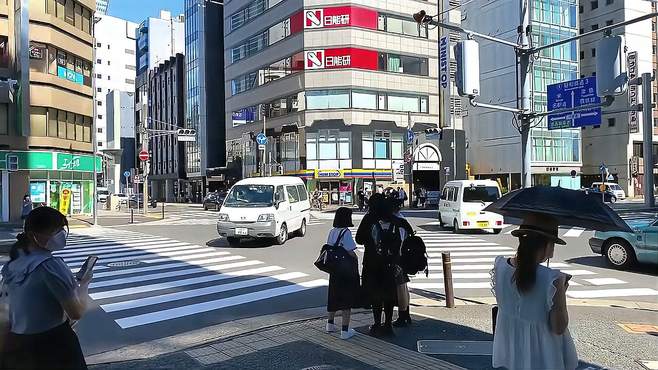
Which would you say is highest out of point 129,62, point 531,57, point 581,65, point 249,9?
point 129,62

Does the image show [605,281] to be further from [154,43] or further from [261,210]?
[154,43]

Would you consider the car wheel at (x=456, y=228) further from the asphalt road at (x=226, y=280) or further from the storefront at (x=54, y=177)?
the storefront at (x=54, y=177)

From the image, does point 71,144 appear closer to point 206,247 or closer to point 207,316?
point 206,247

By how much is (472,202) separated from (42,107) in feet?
86.7

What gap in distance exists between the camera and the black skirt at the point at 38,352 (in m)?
3.19

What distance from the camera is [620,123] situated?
6506 centimetres

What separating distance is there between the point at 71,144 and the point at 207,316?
30940 millimetres

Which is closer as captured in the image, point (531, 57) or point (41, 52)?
point (531, 57)

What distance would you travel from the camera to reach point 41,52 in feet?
105

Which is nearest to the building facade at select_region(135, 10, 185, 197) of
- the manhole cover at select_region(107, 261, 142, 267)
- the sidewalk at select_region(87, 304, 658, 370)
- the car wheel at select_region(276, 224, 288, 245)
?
the car wheel at select_region(276, 224, 288, 245)

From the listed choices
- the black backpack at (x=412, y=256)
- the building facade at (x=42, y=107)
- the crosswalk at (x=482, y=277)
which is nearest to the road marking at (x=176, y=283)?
the crosswalk at (x=482, y=277)

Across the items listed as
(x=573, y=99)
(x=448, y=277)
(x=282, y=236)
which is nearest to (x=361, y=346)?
(x=448, y=277)

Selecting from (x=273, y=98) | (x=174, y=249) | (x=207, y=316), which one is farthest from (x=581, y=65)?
(x=207, y=316)

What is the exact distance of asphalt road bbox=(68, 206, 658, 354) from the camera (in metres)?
7.89
